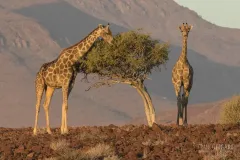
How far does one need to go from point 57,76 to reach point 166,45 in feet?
20.2

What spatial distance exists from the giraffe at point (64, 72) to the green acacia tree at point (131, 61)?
1.55 meters

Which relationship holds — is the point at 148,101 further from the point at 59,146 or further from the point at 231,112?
the point at 59,146

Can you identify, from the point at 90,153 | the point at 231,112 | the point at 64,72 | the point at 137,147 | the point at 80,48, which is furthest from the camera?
the point at 231,112

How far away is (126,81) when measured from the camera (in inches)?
1120

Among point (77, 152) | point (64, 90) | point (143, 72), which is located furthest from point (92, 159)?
point (143, 72)

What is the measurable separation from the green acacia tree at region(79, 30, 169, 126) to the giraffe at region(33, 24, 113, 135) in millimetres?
1549

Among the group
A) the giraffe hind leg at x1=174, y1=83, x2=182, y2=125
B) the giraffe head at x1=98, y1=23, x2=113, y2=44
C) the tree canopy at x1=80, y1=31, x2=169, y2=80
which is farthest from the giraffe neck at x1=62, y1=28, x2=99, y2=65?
the giraffe hind leg at x1=174, y1=83, x2=182, y2=125

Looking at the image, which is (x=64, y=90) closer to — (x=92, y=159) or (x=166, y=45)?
(x=166, y=45)

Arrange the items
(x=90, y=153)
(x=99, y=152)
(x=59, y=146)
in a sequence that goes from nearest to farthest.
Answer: (x=90, y=153), (x=99, y=152), (x=59, y=146)

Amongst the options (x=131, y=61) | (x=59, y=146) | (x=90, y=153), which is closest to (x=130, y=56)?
(x=131, y=61)

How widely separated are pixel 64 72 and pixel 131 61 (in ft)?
14.1

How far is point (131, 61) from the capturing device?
93.7 ft

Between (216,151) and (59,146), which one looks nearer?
(216,151)

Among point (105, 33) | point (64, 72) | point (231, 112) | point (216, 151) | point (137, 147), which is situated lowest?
point (216, 151)
